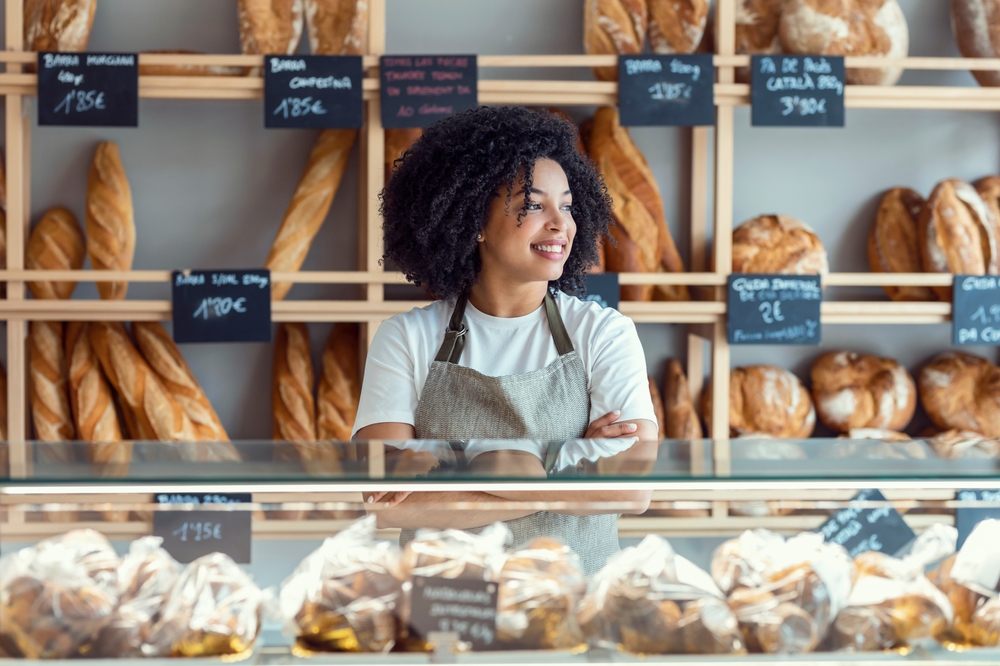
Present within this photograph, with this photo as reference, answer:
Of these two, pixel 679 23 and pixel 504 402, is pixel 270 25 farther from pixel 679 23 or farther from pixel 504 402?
pixel 504 402

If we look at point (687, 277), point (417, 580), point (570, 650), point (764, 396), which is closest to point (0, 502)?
point (417, 580)

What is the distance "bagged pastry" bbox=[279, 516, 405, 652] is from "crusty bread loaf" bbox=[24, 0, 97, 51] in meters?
1.44

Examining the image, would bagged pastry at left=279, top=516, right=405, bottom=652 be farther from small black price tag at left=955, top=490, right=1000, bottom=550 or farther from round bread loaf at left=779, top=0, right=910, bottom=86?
round bread loaf at left=779, top=0, right=910, bottom=86

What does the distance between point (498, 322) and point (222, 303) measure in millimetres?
695

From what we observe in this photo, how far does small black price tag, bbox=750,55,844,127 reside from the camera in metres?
1.65

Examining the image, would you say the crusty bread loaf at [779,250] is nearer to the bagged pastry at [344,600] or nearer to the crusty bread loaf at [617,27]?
the crusty bread loaf at [617,27]

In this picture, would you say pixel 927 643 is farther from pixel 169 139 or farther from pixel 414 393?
pixel 169 139

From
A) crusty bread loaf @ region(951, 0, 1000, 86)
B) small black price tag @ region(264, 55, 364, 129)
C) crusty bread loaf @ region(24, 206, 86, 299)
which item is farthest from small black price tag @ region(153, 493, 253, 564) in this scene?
crusty bread loaf @ region(951, 0, 1000, 86)

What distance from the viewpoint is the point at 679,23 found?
1731 millimetres

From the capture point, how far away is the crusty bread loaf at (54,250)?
168 cm

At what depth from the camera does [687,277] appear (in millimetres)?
1695

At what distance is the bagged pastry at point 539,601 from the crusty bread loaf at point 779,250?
127cm

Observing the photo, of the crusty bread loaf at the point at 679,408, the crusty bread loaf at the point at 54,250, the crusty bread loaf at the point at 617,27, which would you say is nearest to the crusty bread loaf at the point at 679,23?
the crusty bread loaf at the point at 617,27

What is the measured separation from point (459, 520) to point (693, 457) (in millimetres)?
216
